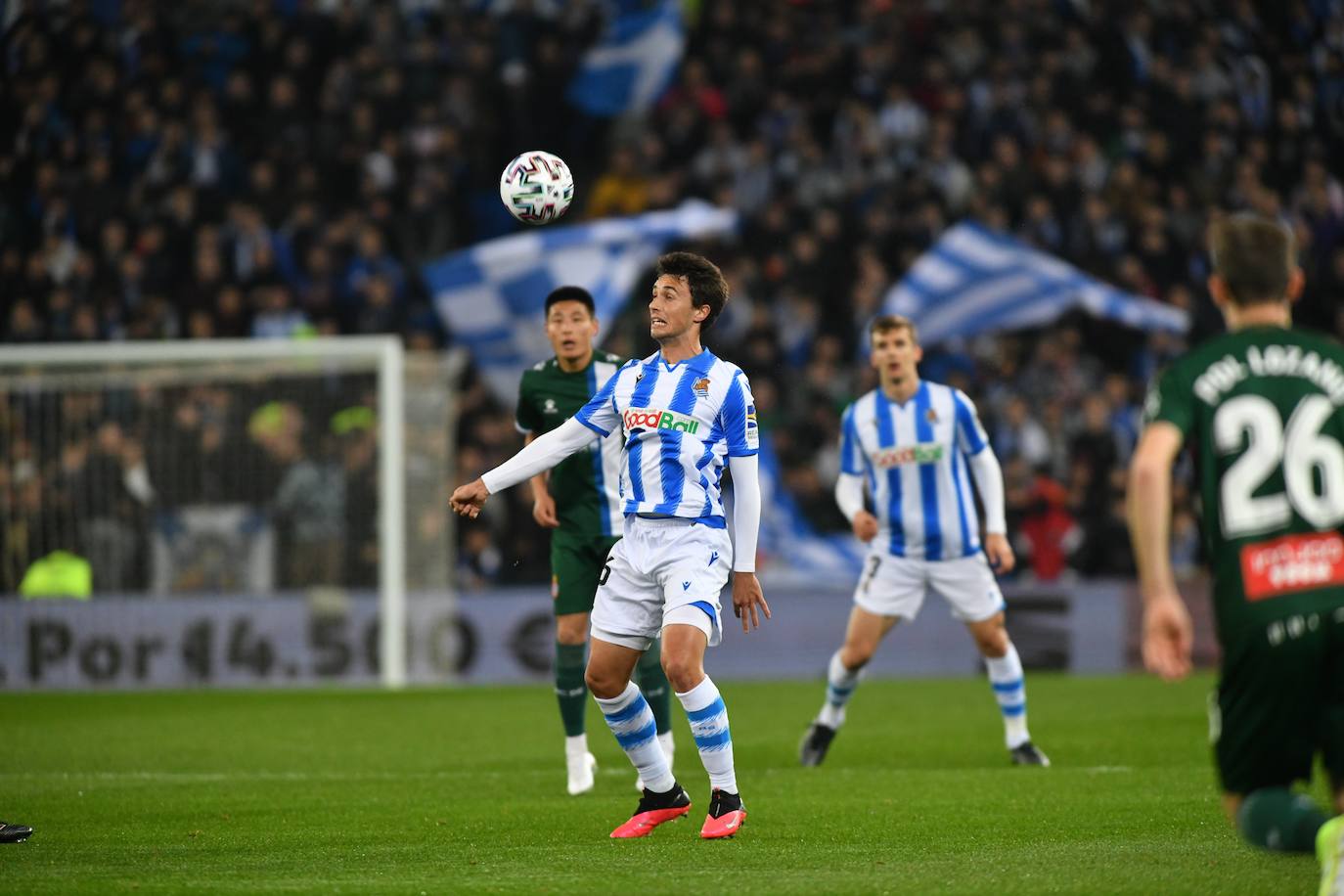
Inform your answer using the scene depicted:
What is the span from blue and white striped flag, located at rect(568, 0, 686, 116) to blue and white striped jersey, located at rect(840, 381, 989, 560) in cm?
1380

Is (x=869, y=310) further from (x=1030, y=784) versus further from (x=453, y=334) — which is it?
(x=1030, y=784)

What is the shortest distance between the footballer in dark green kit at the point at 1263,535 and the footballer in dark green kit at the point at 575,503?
5.10 metres

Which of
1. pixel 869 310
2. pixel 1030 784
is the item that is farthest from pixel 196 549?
pixel 1030 784

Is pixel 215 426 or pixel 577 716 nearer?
pixel 577 716

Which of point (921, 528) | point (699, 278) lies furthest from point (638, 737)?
point (921, 528)

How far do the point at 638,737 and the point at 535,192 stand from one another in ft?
9.93

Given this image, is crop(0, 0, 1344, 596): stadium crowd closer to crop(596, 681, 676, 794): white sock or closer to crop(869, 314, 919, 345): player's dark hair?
crop(869, 314, 919, 345): player's dark hair

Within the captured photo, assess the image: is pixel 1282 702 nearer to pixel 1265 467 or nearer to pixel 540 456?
pixel 1265 467

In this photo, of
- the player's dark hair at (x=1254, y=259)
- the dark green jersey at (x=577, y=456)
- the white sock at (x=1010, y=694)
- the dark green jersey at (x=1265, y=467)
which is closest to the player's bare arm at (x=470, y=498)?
the dark green jersey at (x=577, y=456)

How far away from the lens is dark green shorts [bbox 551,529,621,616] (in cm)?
967

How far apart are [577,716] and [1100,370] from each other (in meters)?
13.6

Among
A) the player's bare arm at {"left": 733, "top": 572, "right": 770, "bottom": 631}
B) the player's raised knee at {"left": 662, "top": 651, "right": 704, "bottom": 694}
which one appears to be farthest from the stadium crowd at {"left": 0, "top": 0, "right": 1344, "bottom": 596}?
the player's bare arm at {"left": 733, "top": 572, "right": 770, "bottom": 631}

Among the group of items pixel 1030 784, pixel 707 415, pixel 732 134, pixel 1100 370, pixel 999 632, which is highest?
pixel 732 134

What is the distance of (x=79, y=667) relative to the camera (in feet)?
59.0
